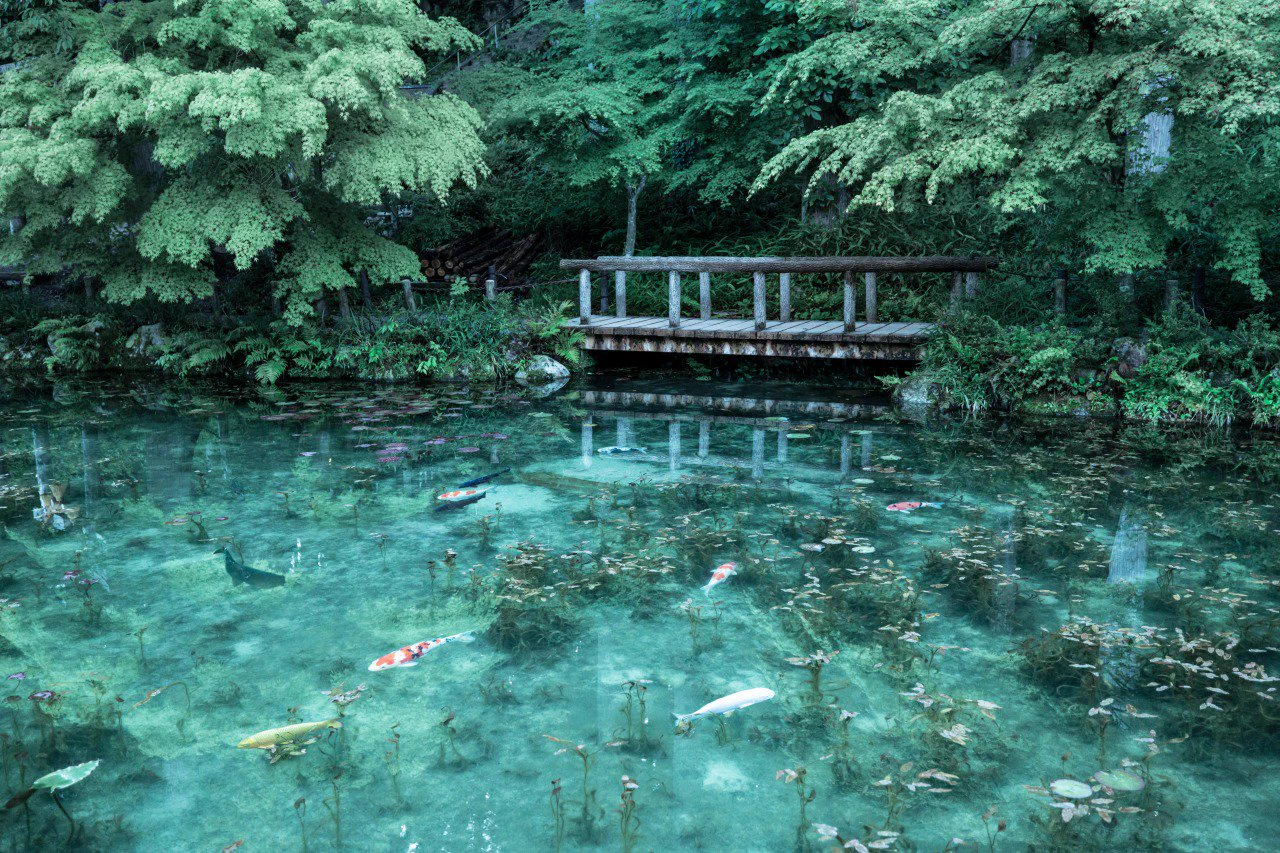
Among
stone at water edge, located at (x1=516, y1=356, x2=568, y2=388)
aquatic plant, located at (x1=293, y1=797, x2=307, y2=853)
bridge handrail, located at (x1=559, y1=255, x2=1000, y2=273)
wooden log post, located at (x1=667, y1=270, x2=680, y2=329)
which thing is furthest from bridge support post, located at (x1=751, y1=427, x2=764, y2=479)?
aquatic plant, located at (x1=293, y1=797, x2=307, y2=853)

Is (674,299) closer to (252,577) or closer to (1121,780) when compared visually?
(252,577)

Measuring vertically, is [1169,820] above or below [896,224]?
below

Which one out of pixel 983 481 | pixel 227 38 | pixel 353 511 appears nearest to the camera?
pixel 353 511

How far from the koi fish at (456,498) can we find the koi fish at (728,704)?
3577mm

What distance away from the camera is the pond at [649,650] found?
136 inches

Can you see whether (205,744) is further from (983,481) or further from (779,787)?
(983,481)

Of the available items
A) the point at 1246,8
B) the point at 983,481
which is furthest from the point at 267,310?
the point at 1246,8

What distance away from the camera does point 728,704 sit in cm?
396

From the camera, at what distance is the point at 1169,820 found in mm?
3322

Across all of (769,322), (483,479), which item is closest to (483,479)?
(483,479)

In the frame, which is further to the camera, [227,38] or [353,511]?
[227,38]

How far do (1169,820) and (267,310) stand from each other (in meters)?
14.3

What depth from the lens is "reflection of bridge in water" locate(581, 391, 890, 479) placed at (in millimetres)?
8672

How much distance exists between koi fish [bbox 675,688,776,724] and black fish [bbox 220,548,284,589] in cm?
285
